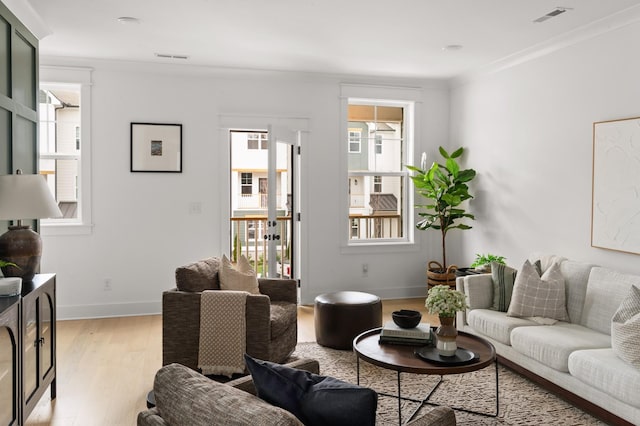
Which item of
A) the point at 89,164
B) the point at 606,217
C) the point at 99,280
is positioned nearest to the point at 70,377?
the point at 99,280

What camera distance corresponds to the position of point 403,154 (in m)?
6.50

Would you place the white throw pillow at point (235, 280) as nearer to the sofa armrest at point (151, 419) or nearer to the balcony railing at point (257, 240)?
the balcony railing at point (257, 240)

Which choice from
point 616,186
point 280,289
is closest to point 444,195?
point 616,186

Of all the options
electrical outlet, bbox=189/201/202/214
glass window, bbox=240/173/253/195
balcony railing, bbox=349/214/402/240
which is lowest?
balcony railing, bbox=349/214/402/240

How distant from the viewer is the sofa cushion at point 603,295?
353cm

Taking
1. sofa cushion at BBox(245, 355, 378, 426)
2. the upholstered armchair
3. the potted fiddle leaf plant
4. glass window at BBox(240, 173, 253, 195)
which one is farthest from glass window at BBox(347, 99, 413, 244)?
glass window at BBox(240, 173, 253, 195)

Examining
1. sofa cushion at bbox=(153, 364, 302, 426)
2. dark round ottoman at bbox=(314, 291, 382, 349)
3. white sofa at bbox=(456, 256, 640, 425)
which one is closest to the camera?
sofa cushion at bbox=(153, 364, 302, 426)

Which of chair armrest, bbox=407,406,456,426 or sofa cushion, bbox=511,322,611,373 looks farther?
sofa cushion, bbox=511,322,611,373

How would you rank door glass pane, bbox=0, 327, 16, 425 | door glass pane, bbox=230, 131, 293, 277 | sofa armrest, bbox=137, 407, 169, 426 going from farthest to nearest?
door glass pane, bbox=230, 131, 293, 277 → door glass pane, bbox=0, 327, 16, 425 → sofa armrest, bbox=137, 407, 169, 426

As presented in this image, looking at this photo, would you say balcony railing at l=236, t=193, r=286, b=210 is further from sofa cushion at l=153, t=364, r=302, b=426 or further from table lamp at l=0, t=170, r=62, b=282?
sofa cushion at l=153, t=364, r=302, b=426

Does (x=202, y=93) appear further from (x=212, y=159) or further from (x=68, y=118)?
(x=68, y=118)

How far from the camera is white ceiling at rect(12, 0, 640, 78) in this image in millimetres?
3770

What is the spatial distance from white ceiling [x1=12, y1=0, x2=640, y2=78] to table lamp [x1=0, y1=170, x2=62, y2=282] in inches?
49.9

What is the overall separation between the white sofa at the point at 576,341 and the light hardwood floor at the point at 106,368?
143 centimetres
